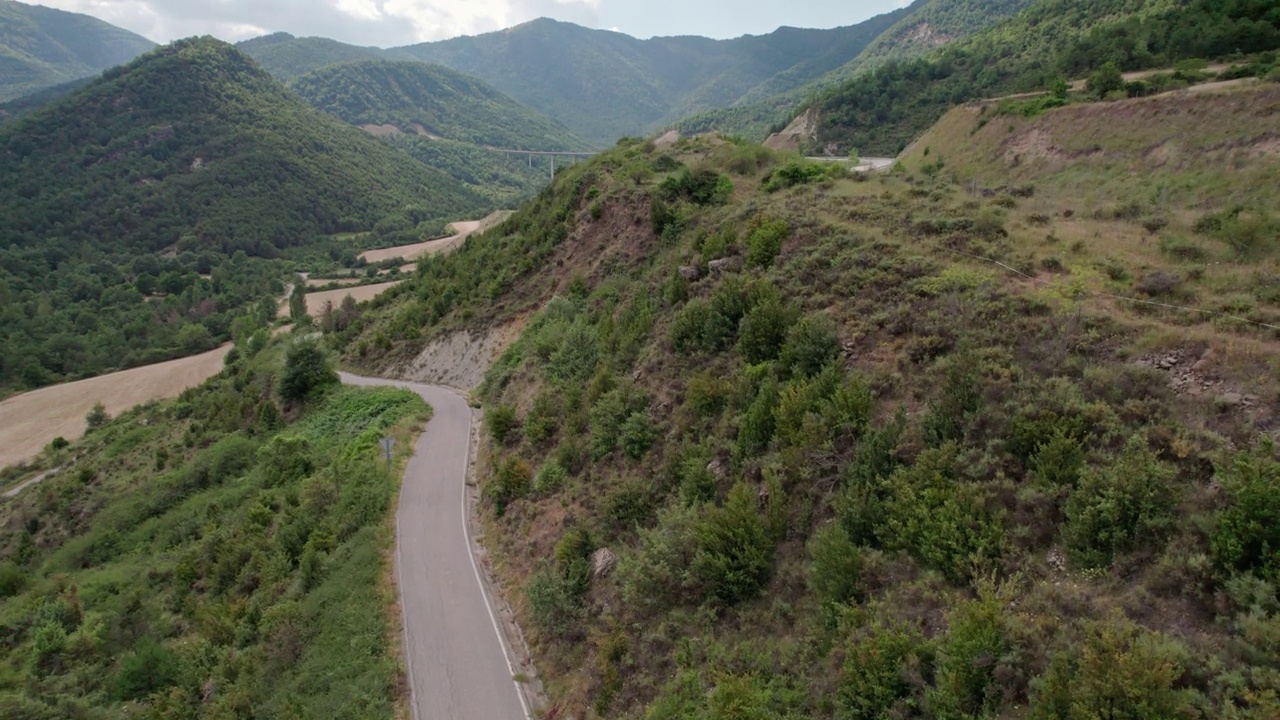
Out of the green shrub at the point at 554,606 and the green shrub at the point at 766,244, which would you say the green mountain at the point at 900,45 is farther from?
the green shrub at the point at 554,606

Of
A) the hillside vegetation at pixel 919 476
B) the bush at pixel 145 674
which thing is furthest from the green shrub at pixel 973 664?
the bush at pixel 145 674

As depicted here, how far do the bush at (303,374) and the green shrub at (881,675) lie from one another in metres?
35.6

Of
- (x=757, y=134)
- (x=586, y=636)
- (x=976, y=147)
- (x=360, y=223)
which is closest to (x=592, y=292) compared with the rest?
(x=586, y=636)

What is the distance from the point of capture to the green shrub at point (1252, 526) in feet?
20.3

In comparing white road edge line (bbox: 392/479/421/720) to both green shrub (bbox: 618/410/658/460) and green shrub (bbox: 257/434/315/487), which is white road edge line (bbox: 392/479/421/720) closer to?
green shrub (bbox: 618/410/658/460)

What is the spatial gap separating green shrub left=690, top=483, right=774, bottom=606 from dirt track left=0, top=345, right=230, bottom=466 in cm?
6492

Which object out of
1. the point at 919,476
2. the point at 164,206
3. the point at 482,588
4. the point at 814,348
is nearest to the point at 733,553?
the point at 919,476

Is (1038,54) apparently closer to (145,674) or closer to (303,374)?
(303,374)

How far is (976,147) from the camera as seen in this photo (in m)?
41.3

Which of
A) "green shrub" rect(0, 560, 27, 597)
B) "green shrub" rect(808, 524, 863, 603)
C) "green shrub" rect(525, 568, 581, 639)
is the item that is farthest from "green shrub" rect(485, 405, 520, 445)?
"green shrub" rect(0, 560, 27, 597)

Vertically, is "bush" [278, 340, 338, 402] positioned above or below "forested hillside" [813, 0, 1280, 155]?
below

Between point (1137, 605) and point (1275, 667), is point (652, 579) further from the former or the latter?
point (1275, 667)

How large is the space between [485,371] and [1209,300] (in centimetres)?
2904

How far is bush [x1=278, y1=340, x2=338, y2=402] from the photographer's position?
1406 inches
